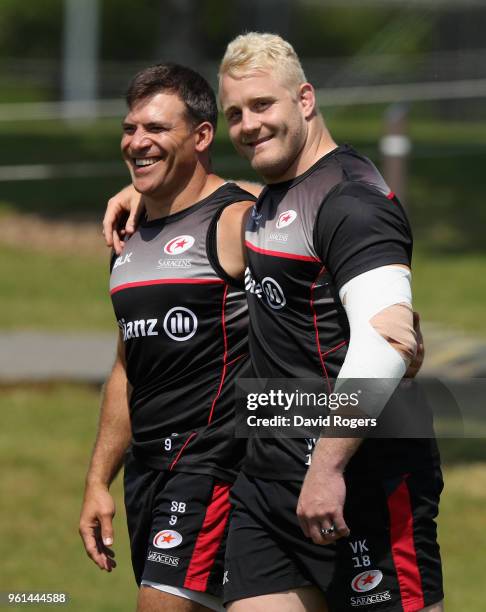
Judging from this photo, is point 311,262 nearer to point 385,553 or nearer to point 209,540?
point 385,553

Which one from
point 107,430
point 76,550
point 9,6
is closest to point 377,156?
point 76,550

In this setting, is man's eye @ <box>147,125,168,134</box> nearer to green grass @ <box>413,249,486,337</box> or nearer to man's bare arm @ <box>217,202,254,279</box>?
man's bare arm @ <box>217,202,254,279</box>

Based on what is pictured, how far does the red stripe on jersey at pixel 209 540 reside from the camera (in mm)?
4641

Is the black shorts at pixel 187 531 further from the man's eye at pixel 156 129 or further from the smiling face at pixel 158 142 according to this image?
the man's eye at pixel 156 129

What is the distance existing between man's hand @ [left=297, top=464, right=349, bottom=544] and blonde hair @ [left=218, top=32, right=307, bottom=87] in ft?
4.16

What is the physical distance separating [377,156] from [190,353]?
711 inches

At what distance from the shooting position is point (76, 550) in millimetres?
8031

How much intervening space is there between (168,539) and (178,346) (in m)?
0.68

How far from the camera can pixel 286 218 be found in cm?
414

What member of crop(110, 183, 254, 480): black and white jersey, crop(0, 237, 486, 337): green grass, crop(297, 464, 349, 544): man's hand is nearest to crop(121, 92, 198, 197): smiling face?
crop(110, 183, 254, 480): black and white jersey

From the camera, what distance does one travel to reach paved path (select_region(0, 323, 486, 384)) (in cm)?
1121

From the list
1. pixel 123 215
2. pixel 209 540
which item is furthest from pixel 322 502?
pixel 123 215

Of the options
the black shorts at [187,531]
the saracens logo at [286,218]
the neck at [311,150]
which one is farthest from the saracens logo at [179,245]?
the black shorts at [187,531]

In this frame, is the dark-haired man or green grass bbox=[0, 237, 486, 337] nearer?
the dark-haired man
